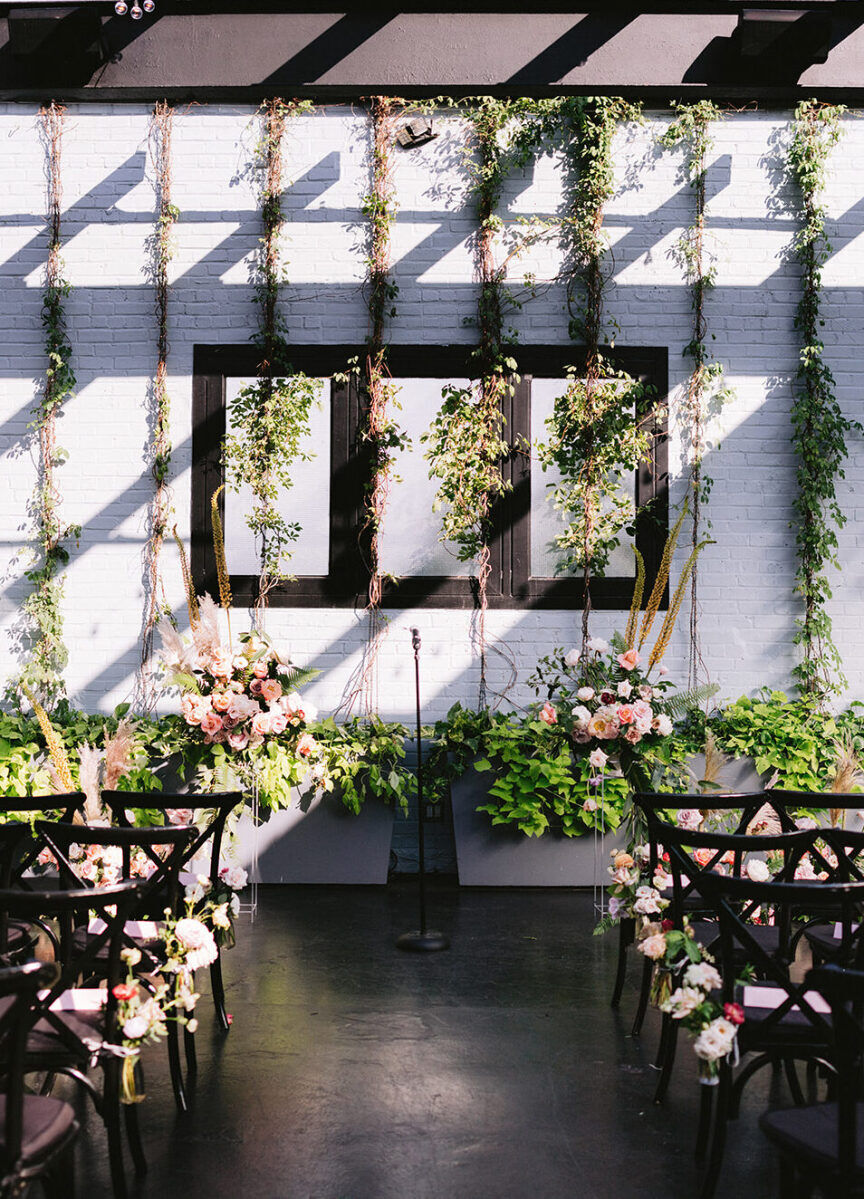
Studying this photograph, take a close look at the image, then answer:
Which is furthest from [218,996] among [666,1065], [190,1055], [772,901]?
[772,901]

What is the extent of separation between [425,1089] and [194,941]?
824 mm

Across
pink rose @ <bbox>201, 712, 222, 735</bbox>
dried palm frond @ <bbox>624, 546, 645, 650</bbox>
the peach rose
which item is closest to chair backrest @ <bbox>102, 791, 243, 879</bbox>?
pink rose @ <bbox>201, 712, 222, 735</bbox>

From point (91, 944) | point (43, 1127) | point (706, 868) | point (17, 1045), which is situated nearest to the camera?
point (17, 1045)

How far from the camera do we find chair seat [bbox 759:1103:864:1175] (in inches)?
70.6

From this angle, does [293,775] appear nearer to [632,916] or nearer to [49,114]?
[632,916]

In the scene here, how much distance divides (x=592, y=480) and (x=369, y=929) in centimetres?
274

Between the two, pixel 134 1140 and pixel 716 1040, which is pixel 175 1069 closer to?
pixel 134 1140

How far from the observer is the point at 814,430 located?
18.9ft

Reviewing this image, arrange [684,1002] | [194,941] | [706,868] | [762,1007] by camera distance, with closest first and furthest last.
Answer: [684,1002]
[762,1007]
[194,941]
[706,868]

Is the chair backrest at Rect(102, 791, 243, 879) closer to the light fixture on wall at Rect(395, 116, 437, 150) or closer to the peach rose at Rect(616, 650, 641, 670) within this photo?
the peach rose at Rect(616, 650, 641, 670)

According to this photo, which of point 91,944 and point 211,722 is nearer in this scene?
point 91,944

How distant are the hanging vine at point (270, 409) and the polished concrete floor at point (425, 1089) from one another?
2334 millimetres

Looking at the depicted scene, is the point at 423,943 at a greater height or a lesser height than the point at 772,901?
lesser

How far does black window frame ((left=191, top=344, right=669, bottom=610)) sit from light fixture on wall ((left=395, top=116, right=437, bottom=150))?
1154 millimetres
